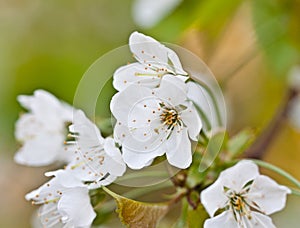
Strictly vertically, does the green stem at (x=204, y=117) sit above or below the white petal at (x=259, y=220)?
above

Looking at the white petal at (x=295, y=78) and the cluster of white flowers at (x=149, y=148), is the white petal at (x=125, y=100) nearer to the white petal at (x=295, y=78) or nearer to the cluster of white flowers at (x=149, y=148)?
the cluster of white flowers at (x=149, y=148)

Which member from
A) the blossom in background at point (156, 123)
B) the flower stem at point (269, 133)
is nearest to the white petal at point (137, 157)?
the blossom in background at point (156, 123)

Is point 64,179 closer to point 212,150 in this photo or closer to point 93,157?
point 93,157

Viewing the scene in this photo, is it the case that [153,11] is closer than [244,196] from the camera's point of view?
No

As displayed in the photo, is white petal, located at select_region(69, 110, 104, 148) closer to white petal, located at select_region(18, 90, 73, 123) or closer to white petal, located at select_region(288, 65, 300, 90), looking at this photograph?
white petal, located at select_region(18, 90, 73, 123)

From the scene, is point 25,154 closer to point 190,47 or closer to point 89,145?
point 89,145

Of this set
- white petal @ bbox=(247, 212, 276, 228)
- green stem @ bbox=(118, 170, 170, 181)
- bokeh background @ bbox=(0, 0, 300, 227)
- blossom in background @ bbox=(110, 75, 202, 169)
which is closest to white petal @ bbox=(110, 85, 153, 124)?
blossom in background @ bbox=(110, 75, 202, 169)

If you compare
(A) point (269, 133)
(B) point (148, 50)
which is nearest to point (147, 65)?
(B) point (148, 50)

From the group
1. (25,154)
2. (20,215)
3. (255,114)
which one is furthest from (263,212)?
(20,215)
